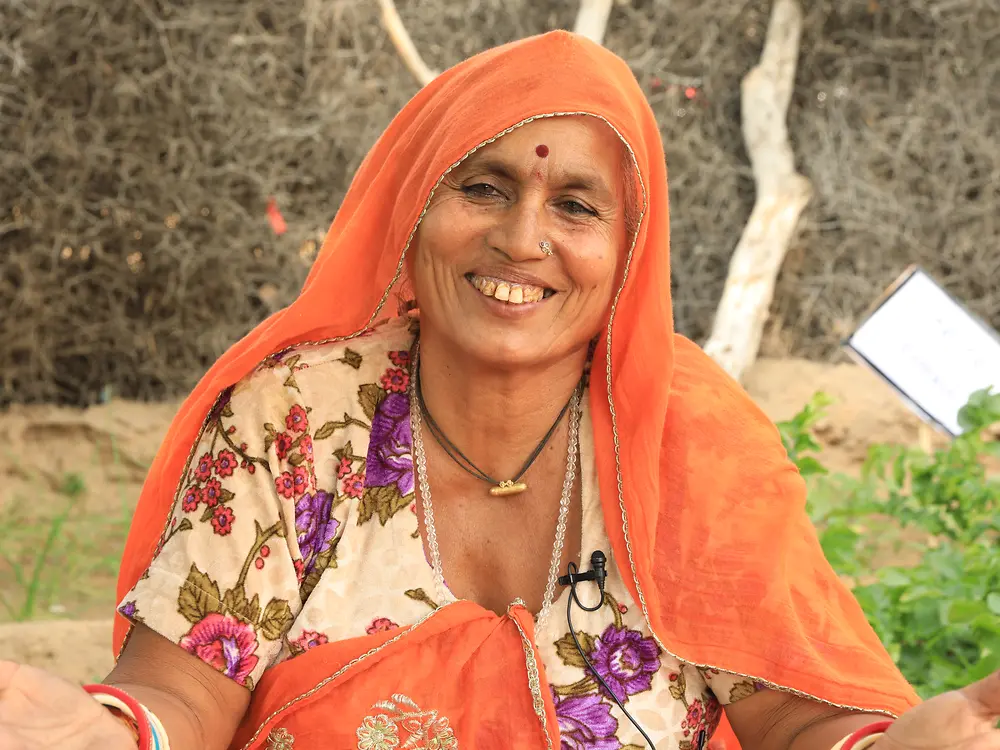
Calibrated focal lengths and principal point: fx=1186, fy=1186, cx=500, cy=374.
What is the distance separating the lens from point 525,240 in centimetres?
201

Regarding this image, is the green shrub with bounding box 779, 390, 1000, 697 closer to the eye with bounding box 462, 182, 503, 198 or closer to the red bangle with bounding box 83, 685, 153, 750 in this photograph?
the eye with bounding box 462, 182, 503, 198

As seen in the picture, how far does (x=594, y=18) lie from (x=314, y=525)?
433cm

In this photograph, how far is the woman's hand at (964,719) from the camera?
5.05 ft

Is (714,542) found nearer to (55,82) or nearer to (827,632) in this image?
(827,632)

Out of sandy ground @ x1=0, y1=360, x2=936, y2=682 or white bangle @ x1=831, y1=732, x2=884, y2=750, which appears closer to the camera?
white bangle @ x1=831, y1=732, x2=884, y2=750

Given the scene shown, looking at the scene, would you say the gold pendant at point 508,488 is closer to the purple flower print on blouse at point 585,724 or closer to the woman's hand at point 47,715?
the purple flower print on blouse at point 585,724

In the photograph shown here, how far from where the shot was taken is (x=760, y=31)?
631 cm

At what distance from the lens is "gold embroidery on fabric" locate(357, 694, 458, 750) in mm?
1956

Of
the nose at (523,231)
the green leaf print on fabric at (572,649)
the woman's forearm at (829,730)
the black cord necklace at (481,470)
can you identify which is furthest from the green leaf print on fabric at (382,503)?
the woman's forearm at (829,730)

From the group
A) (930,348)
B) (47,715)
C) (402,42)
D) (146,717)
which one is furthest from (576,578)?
(402,42)

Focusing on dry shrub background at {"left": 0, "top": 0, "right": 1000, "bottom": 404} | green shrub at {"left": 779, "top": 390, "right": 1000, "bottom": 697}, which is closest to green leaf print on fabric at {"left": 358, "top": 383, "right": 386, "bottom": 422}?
green shrub at {"left": 779, "top": 390, "right": 1000, "bottom": 697}

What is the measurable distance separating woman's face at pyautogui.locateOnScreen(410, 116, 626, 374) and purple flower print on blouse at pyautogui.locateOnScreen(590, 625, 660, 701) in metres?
0.50

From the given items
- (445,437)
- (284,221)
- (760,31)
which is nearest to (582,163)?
(445,437)

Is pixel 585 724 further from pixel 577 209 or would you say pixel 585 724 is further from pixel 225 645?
pixel 577 209
